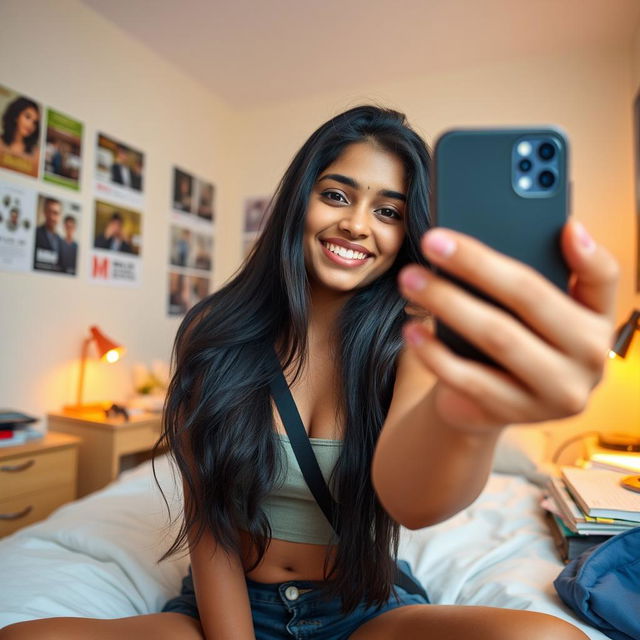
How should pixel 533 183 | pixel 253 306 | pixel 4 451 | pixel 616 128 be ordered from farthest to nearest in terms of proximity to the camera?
pixel 616 128 < pixel 4 451 < pixel 253 306 < pixel 533 183

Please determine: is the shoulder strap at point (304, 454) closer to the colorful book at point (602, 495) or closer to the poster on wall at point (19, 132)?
the colorful book at point (602, 495)

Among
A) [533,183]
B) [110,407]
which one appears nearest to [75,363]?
[110,407]

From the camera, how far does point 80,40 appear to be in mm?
2369

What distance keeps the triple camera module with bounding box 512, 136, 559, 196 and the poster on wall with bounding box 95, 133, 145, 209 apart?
2.39 m

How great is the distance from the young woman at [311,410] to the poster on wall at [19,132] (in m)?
1.61

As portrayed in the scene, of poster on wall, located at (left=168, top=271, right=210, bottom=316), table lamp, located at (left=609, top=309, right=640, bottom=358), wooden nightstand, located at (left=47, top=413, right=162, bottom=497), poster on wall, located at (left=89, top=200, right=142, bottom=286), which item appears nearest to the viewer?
table lamp, located at (left=609, top=309, right=640, bottom=358)

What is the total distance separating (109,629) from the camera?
0.72 meters

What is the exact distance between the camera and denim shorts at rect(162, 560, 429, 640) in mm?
790

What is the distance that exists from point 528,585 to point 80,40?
270 centimetres

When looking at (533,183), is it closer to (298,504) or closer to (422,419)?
(422,419)

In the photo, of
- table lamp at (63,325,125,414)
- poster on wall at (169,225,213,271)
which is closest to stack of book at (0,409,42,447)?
table lamp at (63,325,125,414)

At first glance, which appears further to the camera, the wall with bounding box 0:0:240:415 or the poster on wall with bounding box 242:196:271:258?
the poster on wall with bounding box 242:196:271:258

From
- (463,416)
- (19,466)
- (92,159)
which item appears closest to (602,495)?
(463,416)

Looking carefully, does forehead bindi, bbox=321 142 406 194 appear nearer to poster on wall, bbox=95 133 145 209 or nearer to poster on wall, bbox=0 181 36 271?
poster on wall, bbox=0 181 36 271
